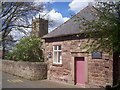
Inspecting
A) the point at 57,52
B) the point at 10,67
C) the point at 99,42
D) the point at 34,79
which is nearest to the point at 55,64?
the point at 57,52

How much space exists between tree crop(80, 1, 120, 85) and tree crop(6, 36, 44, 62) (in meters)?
12.7

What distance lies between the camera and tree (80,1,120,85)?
12.0 meters

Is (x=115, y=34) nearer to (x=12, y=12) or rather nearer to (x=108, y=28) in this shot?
(x=108, y=28)

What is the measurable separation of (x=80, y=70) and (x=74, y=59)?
1017 mm

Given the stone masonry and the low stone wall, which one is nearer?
the stone masonry

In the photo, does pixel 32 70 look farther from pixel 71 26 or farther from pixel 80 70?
pixel 80 70

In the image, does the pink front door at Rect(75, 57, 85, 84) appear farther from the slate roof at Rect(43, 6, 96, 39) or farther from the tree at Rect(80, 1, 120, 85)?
the tree at Rect(80, 1, 120, 85)

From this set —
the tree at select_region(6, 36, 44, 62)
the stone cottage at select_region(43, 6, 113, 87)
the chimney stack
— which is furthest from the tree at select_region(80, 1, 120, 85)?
the chimney stack

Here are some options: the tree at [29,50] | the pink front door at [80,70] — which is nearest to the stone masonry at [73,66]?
the pink front door at [80,70]

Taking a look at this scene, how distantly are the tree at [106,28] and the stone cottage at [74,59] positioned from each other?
322 cm

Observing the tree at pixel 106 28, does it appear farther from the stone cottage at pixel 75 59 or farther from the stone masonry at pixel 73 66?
the stone masonry at pixel 73 66

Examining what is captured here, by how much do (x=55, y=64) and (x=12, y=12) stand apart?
8.99 metres

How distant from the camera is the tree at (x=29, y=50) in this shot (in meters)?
26.0

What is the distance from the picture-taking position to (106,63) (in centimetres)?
1761
